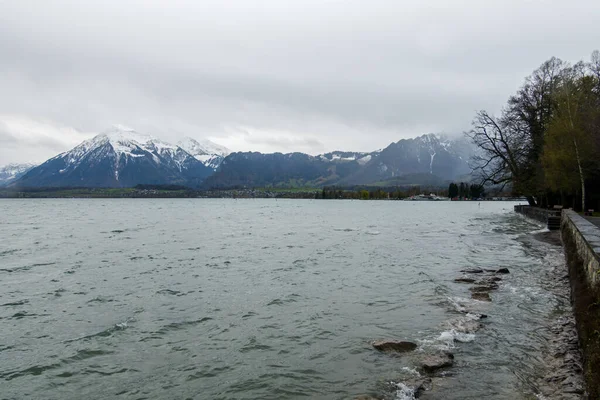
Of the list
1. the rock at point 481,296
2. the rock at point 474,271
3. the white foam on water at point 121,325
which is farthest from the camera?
the rock at point 474,271

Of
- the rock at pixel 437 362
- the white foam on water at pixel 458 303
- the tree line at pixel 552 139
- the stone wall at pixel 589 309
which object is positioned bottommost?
the white foam on water at pixel 458 303

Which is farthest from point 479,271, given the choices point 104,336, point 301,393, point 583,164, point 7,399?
point 583,164

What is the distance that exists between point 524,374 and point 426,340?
2.96 metres

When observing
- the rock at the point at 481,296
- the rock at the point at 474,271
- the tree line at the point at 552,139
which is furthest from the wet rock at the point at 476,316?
the tree line at the point at 552,139

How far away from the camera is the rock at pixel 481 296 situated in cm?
1669

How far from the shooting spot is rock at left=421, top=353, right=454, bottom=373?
33.2 feet

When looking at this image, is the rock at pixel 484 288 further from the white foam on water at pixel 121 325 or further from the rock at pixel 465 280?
the white foam on water at pixel 121 325

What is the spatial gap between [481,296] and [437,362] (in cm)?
770

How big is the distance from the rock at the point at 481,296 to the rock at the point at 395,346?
630 cm

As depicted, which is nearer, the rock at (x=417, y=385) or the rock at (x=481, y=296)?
the rock at (x=417, y=385)

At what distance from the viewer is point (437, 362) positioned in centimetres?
1038

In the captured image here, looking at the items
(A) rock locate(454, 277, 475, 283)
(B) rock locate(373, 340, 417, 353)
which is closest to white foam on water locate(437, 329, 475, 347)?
A: (B) rock locate(373, 340, 417, 353)

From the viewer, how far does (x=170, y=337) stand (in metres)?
13.2

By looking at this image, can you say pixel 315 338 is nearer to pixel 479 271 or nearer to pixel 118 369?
pixel 118 369
